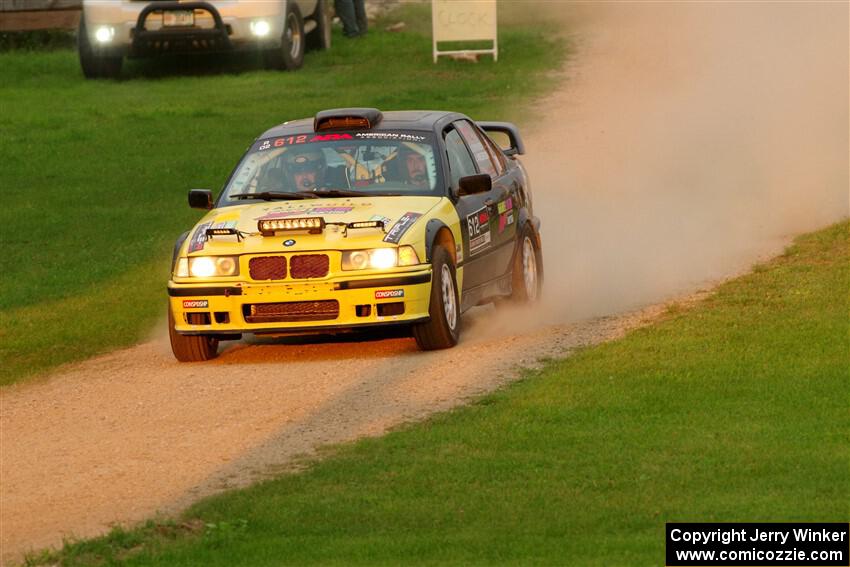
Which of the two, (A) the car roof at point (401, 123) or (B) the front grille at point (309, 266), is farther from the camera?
(A) the car roof at point (401, 123)

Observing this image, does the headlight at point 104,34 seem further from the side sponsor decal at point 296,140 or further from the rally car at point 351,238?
the side sponsor decal at point 296,140

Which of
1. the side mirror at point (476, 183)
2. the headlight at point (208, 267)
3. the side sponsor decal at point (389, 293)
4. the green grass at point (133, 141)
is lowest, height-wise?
the green grass at point (133, 141)

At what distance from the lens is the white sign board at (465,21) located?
30641mm

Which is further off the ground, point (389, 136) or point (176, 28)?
point (389, 136)

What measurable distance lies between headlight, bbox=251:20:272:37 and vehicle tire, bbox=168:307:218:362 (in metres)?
17.0

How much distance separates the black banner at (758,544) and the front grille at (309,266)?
185 inches

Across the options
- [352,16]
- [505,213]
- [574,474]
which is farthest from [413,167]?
[352,16]

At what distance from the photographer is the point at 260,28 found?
96.1ft

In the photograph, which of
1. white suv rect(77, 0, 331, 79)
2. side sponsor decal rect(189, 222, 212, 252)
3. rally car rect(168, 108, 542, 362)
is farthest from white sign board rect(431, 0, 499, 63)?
side sponsor decal rect(189, 222, 212, 252)

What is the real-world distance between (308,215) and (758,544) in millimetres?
5469

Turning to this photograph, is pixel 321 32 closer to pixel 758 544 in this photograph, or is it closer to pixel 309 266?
pixel 309 266

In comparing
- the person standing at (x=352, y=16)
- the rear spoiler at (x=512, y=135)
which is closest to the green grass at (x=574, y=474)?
the rear spoiler at (x=512, y=135)

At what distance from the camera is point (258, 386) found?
11344mm

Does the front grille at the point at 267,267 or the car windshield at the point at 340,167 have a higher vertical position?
the car windshield at the point at 340,167
